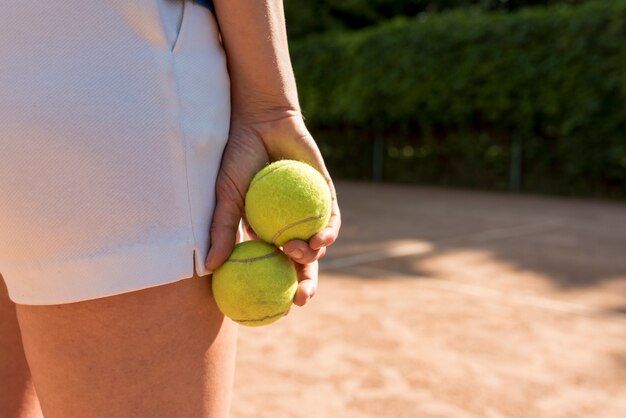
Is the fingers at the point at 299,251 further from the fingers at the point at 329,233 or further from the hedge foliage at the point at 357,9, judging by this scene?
the hedge foliage at the point at 357,9

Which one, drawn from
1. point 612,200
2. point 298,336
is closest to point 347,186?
point 612,200

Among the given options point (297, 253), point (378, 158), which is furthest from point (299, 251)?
point (378, 158)

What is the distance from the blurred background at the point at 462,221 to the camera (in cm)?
275

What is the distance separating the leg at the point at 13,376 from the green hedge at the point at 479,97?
10.5 metres

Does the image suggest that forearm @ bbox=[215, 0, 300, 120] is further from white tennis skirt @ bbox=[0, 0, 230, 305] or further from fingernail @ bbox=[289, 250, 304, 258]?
fingernail @ bbox=[289, 250, 304, 258]

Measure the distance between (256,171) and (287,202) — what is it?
7 centimetres

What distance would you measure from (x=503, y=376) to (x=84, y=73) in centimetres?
240

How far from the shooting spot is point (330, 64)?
14.7m

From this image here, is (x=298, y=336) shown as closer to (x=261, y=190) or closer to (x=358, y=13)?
(x=261, y=190)

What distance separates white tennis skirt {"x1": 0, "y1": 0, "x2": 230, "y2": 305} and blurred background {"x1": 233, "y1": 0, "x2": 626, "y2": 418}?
1.70 metres

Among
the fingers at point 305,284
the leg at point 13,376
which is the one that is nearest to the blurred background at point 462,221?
the leg at point 13,376

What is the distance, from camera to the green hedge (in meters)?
10.4

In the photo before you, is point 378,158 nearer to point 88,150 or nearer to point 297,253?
point 297,253

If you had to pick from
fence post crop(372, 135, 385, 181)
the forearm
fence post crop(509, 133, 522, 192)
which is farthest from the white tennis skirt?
fence post crop(372, 135, 385, 181)
